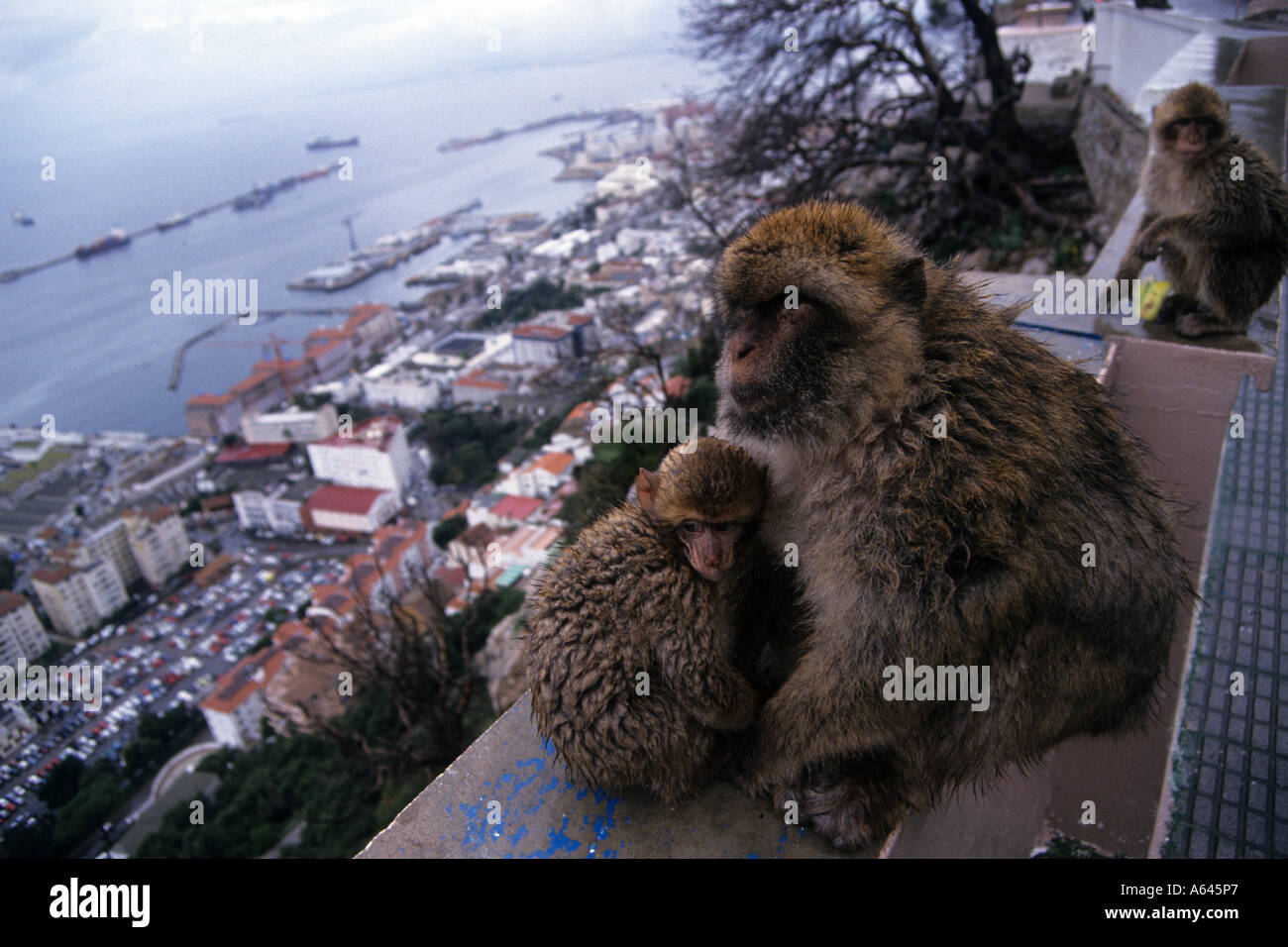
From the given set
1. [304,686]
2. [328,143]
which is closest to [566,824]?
[304,686]

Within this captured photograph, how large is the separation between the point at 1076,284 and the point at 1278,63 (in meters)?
6.66

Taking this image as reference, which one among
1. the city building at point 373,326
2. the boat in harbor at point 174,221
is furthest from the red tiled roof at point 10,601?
the boat in harbor at point 174,221

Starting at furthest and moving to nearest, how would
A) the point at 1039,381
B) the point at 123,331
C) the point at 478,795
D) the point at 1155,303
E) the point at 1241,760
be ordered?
the point at 123,331 → the point at 1155,303 → the point at 1241,760 → the point at 478,795 → the point at 1039,381

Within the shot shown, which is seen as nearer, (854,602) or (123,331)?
(854,602)

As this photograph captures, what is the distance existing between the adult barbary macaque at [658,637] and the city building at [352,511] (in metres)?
22.3

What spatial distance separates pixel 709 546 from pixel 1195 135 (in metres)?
4.20

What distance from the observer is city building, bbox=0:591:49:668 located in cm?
1073

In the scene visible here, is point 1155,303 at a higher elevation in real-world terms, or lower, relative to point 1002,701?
higher

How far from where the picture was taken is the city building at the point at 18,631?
10.7 metres

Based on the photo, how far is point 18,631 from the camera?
11.3 meters
